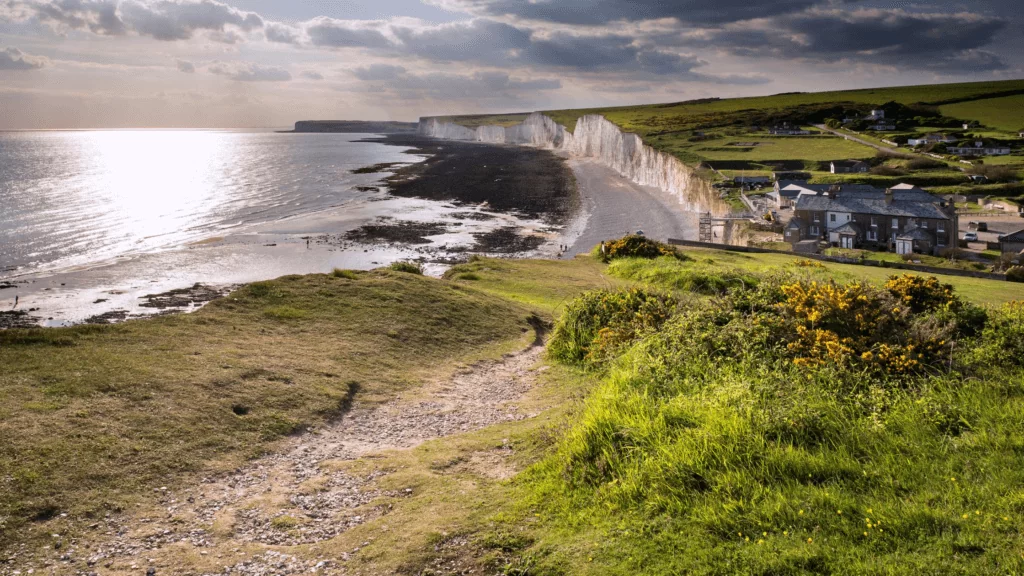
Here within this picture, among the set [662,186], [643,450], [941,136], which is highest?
[941,136]

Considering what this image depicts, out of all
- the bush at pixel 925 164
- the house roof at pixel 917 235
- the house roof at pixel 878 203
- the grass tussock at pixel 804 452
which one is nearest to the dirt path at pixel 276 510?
the grass tussock at pixel 804 452

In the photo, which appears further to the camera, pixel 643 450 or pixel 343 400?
pixel 343 400

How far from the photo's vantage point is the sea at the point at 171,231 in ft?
148

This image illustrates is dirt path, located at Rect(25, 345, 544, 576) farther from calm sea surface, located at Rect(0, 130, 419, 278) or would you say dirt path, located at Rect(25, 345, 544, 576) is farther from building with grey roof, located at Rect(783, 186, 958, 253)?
building with grey roof, located at Rect(783, 186, 958, 253)

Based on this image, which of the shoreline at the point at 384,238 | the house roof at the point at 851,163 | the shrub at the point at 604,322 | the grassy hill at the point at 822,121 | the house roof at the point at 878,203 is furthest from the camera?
the grassy hill at the point at 822,121

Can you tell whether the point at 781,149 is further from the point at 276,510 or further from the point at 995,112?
the point at 276,510

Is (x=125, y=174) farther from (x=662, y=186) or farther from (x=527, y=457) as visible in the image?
(x=527, y=457)

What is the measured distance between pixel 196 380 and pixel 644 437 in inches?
402

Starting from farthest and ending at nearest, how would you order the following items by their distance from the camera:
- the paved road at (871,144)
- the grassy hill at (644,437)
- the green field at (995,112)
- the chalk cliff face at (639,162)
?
the green field at (995,112), the paved road at (871,144), the chalk cliff face at (639,162), the grassy hill at (644,437)

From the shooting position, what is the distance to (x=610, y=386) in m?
11.2

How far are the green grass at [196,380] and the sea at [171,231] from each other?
894 inches

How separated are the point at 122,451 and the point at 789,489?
10.3 metres

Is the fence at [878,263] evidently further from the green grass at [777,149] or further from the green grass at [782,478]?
the green grass at [777,149]

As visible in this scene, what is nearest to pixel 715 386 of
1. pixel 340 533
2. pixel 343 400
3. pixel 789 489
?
pixel 789 489
